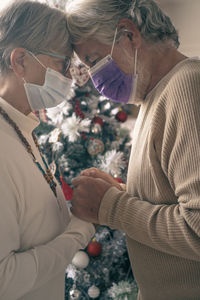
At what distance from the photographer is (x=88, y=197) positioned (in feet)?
3.03

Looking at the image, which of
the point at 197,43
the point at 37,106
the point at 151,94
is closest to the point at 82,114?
the point at 37,106

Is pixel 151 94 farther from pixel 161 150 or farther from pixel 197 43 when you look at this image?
pixel 197 43

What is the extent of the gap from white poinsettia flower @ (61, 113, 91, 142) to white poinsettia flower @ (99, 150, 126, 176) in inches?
8.0

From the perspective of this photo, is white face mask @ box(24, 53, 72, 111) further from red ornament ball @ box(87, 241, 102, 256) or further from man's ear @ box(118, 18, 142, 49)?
red ornament ball @ box(87, 241, 102, 256)

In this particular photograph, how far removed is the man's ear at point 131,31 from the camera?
94 cm

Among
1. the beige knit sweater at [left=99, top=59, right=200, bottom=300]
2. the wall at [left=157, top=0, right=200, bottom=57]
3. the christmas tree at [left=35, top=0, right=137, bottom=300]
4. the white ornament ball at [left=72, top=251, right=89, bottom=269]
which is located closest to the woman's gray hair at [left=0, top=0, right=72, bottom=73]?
the beige knit sweater at [left=99, top=59, right=200, bottom=300]

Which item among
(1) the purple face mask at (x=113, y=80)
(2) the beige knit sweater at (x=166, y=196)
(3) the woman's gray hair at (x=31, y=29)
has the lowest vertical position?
(2) the beige knit sweater at (x=166, y=196)

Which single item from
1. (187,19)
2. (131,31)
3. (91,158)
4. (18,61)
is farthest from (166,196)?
(187,19)

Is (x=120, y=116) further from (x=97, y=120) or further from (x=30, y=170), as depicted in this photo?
(x=30, y=170)

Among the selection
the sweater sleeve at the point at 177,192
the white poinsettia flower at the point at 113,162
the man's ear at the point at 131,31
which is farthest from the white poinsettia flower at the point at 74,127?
the sweater sleeve at the point at 177,192

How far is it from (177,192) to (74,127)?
1.13 meters

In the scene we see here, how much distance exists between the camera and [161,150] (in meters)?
0.82

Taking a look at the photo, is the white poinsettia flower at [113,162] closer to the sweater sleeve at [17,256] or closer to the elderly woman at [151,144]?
the elderly woman at [151,144]

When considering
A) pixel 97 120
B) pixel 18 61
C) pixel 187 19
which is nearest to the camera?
pixel 18 61
